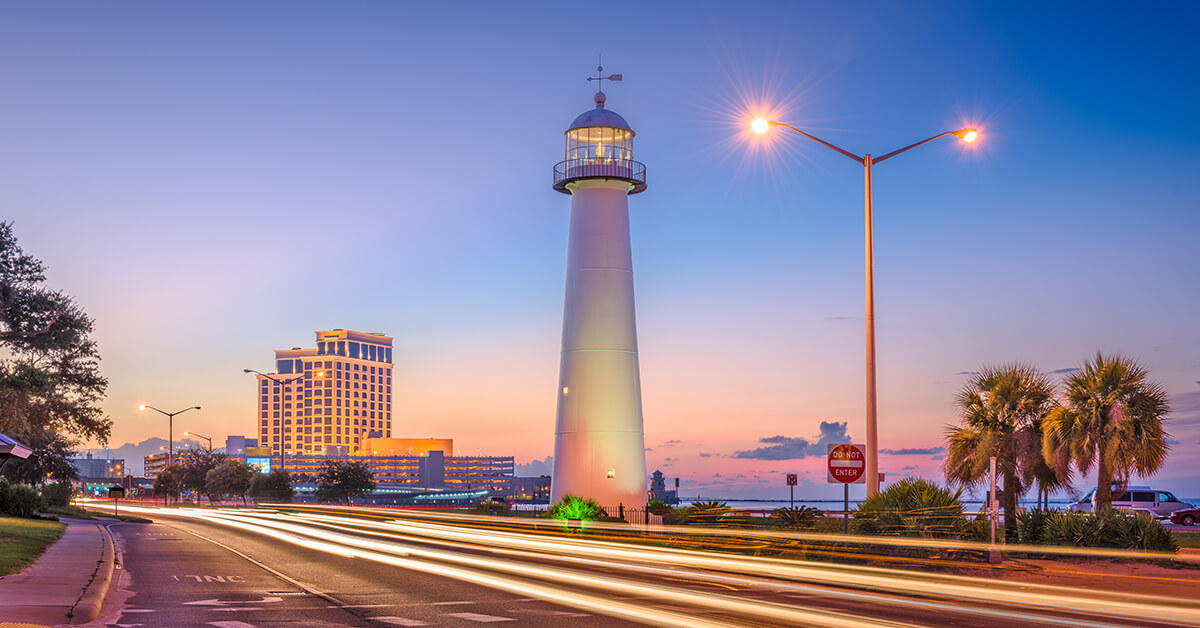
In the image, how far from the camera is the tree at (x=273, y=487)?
82250 millimetres

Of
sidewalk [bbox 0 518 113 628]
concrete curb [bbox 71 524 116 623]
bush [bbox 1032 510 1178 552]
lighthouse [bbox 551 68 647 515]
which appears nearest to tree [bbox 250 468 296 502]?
lighthouse [bbox 551 68 647 515]

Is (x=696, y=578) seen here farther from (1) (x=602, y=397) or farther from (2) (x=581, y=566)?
(1) (x=602, y=397)

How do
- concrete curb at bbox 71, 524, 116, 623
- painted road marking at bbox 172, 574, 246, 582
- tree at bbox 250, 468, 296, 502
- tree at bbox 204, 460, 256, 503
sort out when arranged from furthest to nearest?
tree at bbox 204, 460, 256, 503
tree at bbox 250, 468, 296, 502
painted road marking at bbox 172, 574, 246, 582
concrete curb at bbox 71, 524, 116, 623

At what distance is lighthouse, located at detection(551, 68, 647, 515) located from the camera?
140ft

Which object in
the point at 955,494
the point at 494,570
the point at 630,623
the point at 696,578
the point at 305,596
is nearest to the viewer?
the point at 630,623

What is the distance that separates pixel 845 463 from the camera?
23266 mm

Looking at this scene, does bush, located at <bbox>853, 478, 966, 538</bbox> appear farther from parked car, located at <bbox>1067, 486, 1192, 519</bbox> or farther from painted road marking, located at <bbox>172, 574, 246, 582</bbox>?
parked car, located at <bbox>1067, 486, 1192, 519</bbox>

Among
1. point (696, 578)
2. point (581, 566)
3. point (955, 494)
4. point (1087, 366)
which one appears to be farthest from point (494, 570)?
point (1087, 366)

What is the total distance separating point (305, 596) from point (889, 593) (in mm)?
9107

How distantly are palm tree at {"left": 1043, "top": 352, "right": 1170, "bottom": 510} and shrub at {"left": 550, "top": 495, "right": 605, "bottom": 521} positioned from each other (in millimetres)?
16455

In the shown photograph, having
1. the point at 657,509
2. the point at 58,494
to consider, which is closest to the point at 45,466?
the point at 58,494

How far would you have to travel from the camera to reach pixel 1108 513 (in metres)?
26.0

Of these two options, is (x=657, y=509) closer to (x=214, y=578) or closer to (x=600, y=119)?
(x=600, y=119)

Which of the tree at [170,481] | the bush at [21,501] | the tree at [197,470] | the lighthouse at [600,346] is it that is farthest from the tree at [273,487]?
the lighthouse at [600,346]
